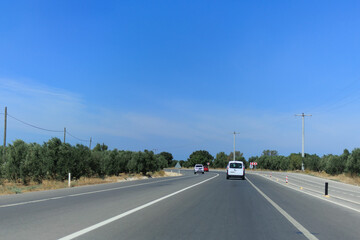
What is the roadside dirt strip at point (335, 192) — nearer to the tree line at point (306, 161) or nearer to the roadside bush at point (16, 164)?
the tree line at point (306, 161)

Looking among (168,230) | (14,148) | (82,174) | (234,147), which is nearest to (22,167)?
(14,148)

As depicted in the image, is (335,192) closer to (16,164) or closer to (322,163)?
(16,164)

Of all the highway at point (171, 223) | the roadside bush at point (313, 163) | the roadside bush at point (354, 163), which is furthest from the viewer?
the roadside bush at point (313, 163)

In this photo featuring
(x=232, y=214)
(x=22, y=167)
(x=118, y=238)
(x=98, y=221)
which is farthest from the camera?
(x=22, y=167)

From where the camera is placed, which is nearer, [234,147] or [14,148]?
[14,148]

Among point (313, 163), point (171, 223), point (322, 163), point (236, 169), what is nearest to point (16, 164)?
point (236, 169)

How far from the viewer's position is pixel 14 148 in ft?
112

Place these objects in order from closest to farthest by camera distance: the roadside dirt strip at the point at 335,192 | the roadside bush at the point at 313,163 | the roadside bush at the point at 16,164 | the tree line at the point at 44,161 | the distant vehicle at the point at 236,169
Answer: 1. the roadside dirt strip at the point at 335,192
2. the tree line at the point at 44,161
3. the roadside bush at the point at 16,164
4. the distant vehicle at the point at 236,169
5. the roadside bush at the point at 313,163

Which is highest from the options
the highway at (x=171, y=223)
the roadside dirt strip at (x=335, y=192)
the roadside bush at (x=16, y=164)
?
the roadside bush at (x=16, y=164)

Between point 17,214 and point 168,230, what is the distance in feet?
17.4

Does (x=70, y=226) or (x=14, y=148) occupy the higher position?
Result: (x=14, y=148)

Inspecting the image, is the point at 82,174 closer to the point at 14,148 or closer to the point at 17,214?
the point at 14,148

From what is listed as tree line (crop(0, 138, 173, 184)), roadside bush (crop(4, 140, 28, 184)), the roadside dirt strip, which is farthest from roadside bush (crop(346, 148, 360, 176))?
roadside bush (crop(4, 140, 28, 184))

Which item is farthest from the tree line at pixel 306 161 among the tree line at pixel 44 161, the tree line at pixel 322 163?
the tree line at pixel 44 161
